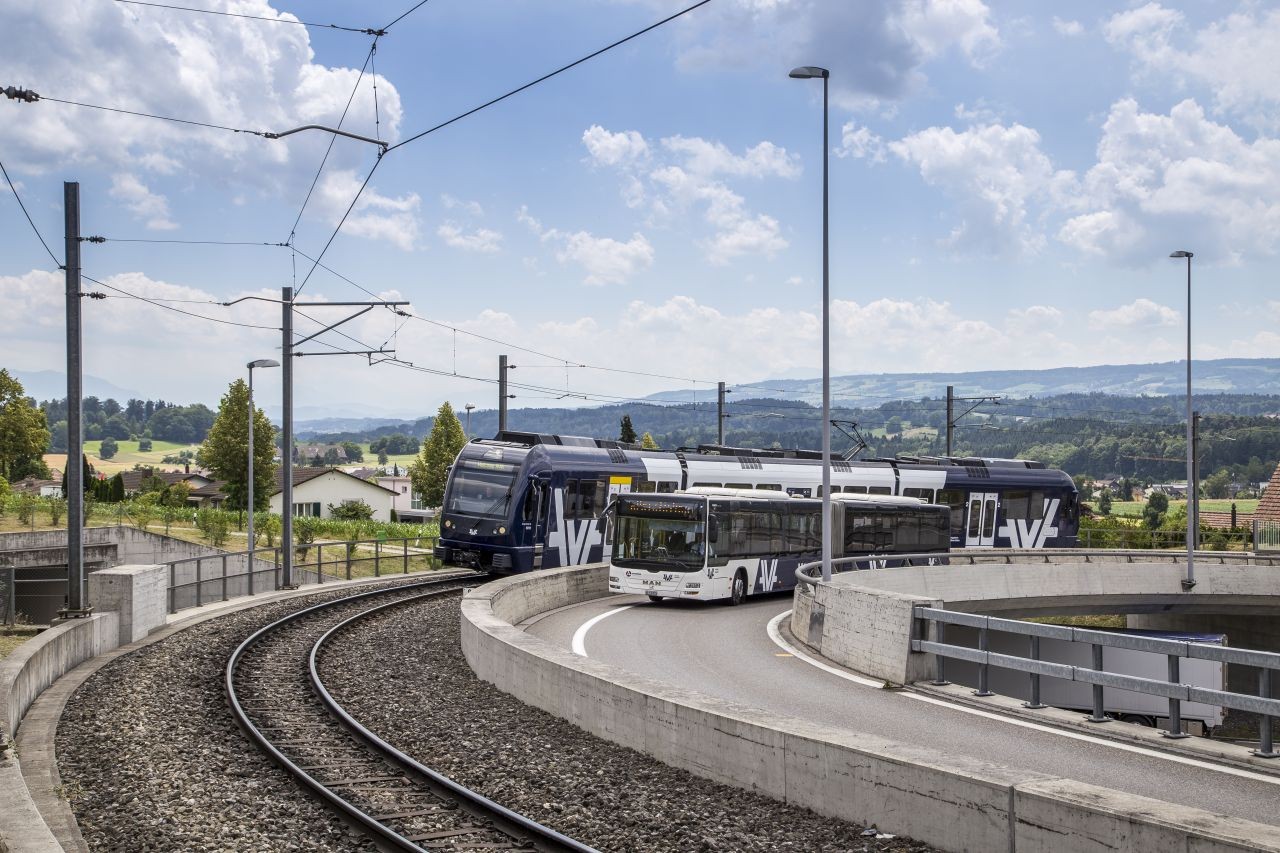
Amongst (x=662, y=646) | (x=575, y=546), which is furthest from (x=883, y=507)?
(x=662, y=646)

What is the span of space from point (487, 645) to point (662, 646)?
4.05 metres

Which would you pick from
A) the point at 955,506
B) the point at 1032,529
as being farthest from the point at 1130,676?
the point at 1032,529

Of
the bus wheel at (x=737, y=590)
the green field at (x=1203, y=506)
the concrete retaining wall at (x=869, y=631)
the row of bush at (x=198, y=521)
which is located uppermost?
the concrete retaining wall at (x=869, y=631)

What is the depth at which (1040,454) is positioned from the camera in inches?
6619

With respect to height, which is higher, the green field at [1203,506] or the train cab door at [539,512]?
the train cab door at [539,512]

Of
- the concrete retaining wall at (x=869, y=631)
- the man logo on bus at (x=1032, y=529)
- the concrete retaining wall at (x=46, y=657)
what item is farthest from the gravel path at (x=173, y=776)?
the man logo on bus at (x=1032, y=529)

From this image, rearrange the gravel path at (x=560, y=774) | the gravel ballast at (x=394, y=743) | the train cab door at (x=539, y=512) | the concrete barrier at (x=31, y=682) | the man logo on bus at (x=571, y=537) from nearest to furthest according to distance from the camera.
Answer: the concrete barrier at (x=31, y=682)
the gravel path at (x=560, y=774)
the gravel ballast at (x=394, y=743)
the train cab door at (x=539, y=512)
the man logo on bus at (x=571, y=537)

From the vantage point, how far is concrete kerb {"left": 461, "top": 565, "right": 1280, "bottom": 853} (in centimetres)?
725

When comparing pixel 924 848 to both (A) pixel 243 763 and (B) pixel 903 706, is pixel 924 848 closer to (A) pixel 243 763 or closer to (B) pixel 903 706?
(B) pixel 903 706

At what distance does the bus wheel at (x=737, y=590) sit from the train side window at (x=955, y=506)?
14612 millimetres

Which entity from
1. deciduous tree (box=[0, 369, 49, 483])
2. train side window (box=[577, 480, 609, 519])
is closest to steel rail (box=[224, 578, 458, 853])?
train side window (box=[577, 480, 609, 519])

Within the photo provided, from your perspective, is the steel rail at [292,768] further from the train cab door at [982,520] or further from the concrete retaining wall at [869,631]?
the train cab door at [982,520]

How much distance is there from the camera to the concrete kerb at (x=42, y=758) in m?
8.58

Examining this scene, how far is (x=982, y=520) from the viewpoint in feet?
137
